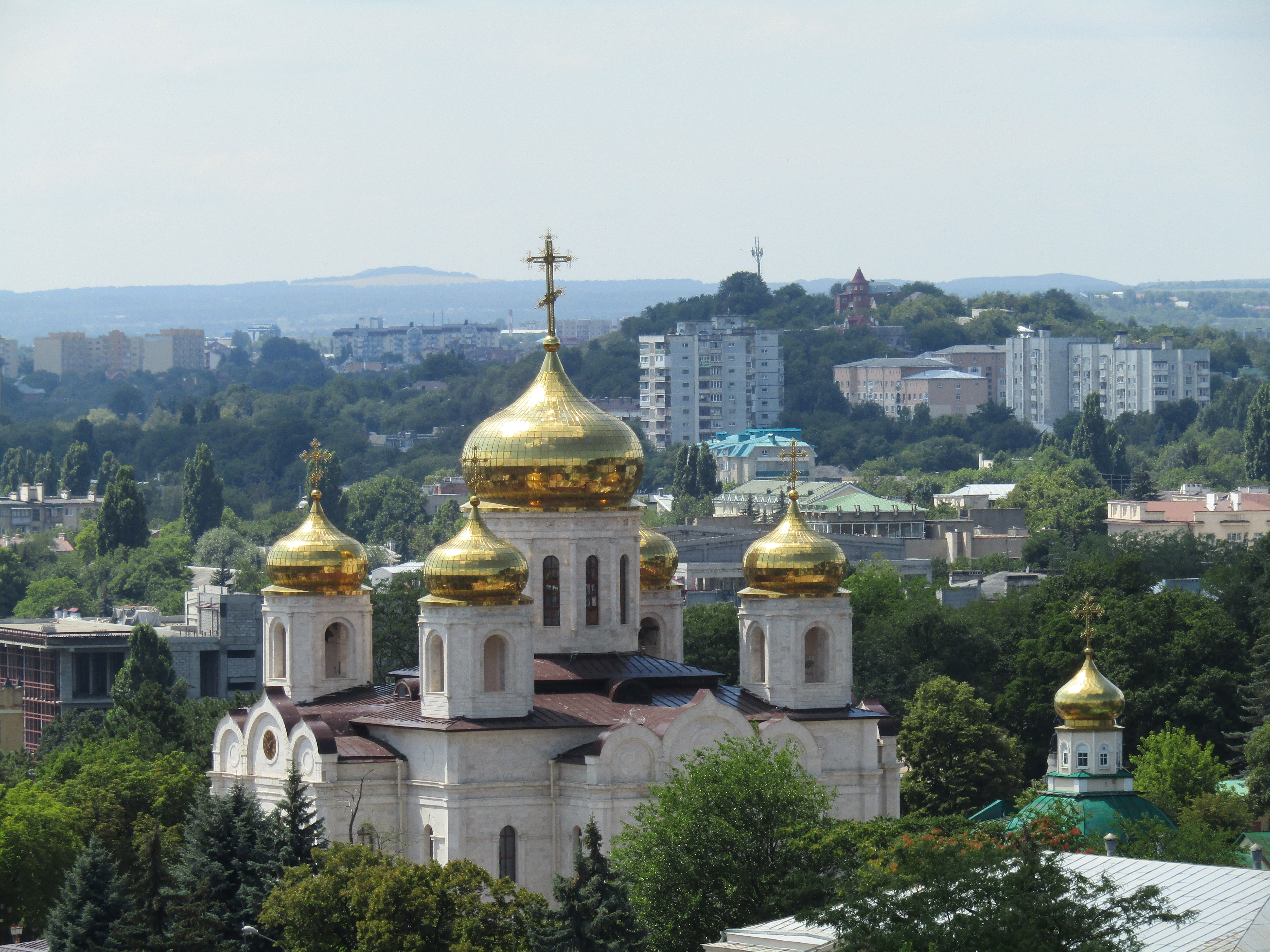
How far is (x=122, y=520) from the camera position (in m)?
128

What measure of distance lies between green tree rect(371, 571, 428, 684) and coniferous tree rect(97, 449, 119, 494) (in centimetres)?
8073

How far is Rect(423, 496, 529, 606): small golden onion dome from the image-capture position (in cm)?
4441

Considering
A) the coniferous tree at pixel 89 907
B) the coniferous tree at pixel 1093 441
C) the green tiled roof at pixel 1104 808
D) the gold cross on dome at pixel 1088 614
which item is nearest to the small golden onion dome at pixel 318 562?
the coniferous tree at pixel 89 907

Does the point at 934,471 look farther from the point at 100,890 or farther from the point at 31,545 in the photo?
the point at 100,890

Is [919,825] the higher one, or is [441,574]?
[441,574]

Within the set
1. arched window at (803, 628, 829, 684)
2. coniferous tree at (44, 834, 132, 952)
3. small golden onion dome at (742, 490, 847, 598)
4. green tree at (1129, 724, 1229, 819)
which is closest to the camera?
coniferous tree at (44, 834, 132, 952)

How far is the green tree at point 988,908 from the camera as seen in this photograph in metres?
32.4

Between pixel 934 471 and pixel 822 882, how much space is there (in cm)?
16224

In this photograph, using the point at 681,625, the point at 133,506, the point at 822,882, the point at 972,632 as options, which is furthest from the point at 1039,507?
the point at 822,882

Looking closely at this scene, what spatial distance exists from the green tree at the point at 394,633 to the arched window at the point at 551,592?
60.2 feet

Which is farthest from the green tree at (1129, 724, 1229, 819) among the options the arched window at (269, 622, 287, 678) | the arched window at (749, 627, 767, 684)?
the arched window at (269, 622, 287, 678)

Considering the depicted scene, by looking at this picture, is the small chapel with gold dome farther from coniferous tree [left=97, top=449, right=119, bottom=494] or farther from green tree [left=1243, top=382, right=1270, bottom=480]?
green tree [left=1243, top=382, right=1270, bottom=480]

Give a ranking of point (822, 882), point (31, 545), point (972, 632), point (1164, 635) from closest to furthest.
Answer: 1. point (822, 882)
2. point (1164, 635)
3. point (972, 632)
4. point (31, 545)

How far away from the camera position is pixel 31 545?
465 feet
